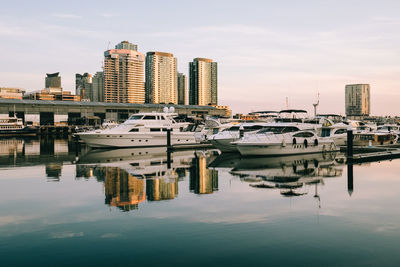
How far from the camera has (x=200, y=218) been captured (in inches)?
431

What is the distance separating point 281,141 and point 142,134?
52.3 feet

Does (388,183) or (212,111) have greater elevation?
(212,111)

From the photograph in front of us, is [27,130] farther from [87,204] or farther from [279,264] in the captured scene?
[279,264]

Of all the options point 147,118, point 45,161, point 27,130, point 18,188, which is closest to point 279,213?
point 18,188

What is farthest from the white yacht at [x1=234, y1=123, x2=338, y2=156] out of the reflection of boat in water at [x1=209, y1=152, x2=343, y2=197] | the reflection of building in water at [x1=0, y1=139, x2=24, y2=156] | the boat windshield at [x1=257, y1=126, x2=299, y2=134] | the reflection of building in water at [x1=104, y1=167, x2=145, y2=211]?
the reflection of building in water at [x1=0, y1=139, x2=24, y2=156]

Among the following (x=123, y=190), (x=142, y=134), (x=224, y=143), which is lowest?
(x=123, y=190)

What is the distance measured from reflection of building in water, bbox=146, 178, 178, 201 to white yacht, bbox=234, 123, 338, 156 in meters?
9.76

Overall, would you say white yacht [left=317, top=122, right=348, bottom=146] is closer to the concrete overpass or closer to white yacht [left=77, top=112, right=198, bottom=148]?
white yacht [left=77, top=112, right=198, bottom=148]

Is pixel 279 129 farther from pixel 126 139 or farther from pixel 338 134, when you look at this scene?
pixel 126 139

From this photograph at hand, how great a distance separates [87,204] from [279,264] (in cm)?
785

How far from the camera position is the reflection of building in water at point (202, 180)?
15.6 metres

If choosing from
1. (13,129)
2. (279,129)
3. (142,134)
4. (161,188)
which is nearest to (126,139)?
(142,134)

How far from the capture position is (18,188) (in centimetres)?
1594

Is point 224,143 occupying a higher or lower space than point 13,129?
lower
